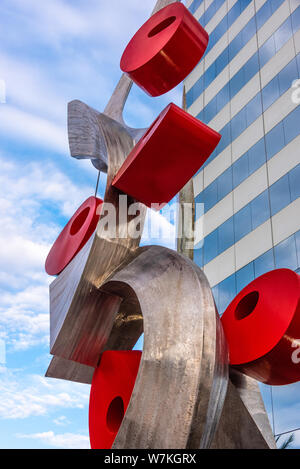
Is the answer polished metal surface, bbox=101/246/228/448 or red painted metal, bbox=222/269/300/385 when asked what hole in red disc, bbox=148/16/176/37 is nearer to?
polished metal surface, bbox=101/246/228/448

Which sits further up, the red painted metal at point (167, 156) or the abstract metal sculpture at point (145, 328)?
the red painted metal at point (167, 156)

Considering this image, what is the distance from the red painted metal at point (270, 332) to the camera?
586 centimetres

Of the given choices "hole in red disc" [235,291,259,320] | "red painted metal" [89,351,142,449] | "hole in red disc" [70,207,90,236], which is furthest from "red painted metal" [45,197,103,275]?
"hole in red disc" [235,291,259,320]

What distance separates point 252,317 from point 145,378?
1936 millimetres

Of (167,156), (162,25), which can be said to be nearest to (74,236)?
(167,156)

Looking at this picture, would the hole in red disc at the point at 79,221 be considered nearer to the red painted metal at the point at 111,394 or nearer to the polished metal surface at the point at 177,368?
the red painted metal at the point at 111,394

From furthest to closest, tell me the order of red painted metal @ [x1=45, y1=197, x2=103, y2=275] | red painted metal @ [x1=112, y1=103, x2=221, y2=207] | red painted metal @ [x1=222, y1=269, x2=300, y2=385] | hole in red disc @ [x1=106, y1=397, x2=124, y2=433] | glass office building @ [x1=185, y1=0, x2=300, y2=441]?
glass office building @ [x1=185, y1=0, x2=300, y2=441], red painted metal @ [x1=45, y1=197, x2=103, y2=275], hole in red disc @ [x1=106, y1=397, x2=124, y2=433], red painted metal @ [x1=112, y1=103, x2=221, y2=207], red painted metal @ [x1=222, y1=269, x2=300, y2=385]

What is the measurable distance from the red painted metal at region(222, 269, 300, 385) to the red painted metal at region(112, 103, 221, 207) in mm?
1897

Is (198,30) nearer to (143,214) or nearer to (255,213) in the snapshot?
(143,214)

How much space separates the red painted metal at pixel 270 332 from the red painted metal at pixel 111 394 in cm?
136

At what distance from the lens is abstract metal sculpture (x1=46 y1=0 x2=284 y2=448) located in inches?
190

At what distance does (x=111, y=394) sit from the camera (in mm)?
6387

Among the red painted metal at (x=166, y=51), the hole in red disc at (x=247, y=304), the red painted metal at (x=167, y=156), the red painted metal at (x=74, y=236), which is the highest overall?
the red painted metal at (x=166, y=51)

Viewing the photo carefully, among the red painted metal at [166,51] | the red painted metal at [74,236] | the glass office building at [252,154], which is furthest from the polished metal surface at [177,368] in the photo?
the glass office building at [252,154]
